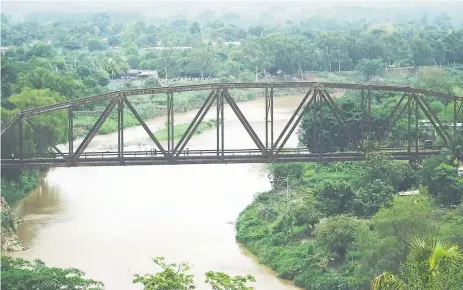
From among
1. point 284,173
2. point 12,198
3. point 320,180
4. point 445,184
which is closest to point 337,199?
point 445,184

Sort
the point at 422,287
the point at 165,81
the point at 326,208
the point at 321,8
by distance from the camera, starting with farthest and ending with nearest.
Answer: the point at 321,8 → the point at 165,81 → the point at 326,208 → the point at 422,287

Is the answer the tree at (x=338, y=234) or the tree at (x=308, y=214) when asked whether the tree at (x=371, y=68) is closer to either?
the tree at (x=308, y=214)

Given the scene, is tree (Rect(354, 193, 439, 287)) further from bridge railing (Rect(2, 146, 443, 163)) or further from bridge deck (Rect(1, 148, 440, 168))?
bridge railing (Rect(2, 146, 443, 163))

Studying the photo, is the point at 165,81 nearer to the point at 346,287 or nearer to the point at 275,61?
the point at 275,61

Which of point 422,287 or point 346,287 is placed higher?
point 422,287

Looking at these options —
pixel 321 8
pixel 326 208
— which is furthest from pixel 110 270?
pixel 321 8

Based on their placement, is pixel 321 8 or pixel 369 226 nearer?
pixel 369 226
